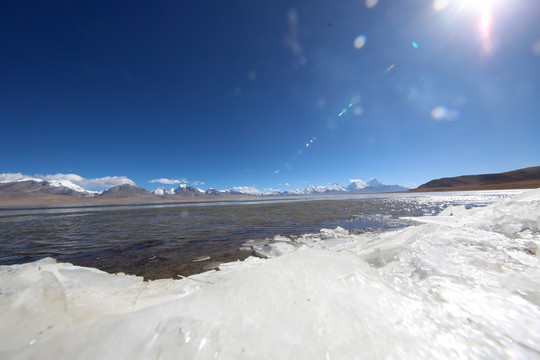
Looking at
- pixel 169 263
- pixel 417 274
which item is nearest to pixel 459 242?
pixel 417 274

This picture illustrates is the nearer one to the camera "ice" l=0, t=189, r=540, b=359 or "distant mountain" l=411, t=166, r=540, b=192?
"ice" l=0, t=189, r=540, b=359

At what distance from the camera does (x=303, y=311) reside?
176cm

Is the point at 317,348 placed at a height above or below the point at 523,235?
below

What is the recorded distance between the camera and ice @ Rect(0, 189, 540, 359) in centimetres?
138

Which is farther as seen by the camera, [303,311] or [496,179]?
[496,179]

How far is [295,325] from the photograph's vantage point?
1.60 m

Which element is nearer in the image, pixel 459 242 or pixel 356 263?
pixel 356 263

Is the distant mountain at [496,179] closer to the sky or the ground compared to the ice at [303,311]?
closer to the sky

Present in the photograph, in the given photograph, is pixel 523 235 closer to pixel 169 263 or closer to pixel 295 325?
pixel 295 325

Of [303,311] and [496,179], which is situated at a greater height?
[496,179]

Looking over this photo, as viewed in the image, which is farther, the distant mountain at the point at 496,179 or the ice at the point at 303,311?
the distant mountain at the point at 496,179

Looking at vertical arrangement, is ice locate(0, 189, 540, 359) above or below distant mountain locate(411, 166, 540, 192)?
below

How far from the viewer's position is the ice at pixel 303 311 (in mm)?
1384

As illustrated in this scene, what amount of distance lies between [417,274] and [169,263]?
5584 mm
